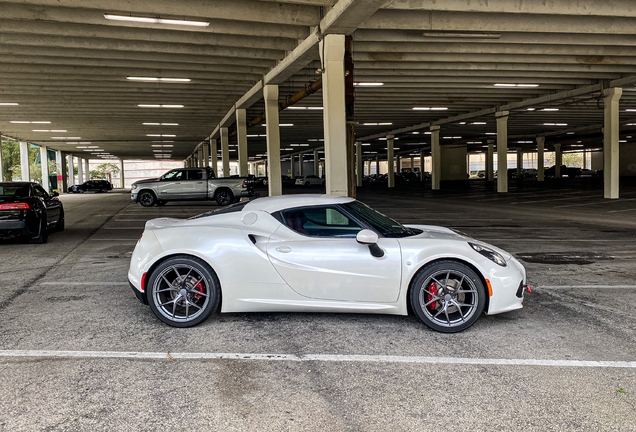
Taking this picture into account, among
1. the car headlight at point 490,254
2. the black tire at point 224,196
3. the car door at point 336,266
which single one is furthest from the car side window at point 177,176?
the car headlight at point 490,254

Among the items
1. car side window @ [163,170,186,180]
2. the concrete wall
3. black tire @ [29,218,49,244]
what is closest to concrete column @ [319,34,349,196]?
black tire @ [29,218,49,244]

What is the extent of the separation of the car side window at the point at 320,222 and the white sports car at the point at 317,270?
0.01 metres

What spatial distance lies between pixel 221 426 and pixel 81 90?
2111 cm

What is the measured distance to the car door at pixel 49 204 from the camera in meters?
12.1

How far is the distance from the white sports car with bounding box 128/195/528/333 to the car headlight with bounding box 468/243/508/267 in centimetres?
1

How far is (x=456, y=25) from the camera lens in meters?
13.2

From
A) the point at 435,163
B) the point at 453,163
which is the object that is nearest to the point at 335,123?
the point at 435,163

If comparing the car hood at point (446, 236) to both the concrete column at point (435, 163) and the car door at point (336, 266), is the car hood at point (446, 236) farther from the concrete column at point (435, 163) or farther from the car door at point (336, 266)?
the concrete column at point (435, 163)

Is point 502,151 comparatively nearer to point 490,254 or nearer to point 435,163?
point 435,163

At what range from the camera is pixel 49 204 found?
12.5m

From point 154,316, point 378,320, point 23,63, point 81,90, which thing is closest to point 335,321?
point 378,320

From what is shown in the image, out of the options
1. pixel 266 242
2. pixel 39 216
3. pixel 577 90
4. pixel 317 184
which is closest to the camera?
pixel 266 242

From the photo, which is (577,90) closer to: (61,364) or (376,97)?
(376,97)

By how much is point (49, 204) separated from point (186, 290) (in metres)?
9.06
